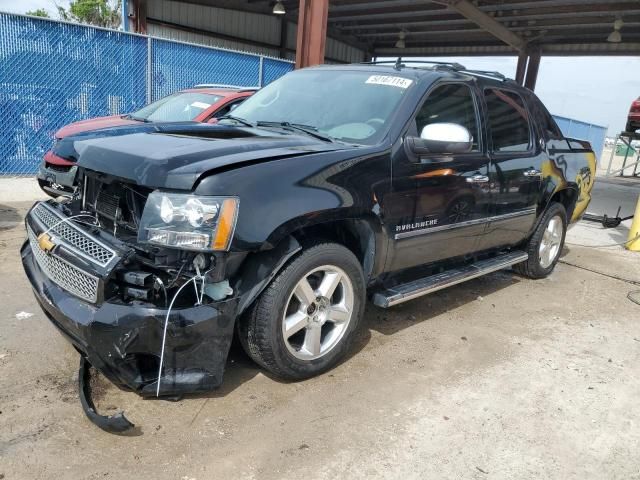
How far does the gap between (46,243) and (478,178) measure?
118 inches

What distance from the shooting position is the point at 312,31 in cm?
1008

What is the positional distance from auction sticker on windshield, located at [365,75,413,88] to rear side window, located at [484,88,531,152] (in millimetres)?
975

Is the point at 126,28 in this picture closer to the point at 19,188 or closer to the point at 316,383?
the point at 19,188

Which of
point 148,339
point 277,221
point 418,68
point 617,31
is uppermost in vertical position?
point 617,31

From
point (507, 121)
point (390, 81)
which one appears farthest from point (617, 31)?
point (390, 81)

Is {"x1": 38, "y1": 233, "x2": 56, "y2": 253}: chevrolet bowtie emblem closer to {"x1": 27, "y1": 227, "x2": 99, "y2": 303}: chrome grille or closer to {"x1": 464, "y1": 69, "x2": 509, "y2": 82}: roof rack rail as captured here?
{"x1": 27, "y1": 227, "x2": 99, "y2": 303}: chrome grille

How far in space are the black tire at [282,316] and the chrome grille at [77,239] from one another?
79 centimetres

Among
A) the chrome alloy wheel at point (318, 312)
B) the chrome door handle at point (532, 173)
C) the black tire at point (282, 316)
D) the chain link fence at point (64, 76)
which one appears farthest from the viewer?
the chain link fence at point (64, 76)

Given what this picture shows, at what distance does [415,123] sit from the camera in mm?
3660

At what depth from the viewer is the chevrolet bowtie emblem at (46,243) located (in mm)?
2815

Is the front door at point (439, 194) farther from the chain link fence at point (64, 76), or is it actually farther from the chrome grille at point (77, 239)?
the chain link fence at point (64, 76)

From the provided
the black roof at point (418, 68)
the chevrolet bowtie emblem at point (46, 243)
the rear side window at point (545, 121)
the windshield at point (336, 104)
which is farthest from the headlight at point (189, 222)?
the rear side window at point (545, 121)

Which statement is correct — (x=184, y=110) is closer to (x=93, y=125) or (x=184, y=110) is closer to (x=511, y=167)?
(x=93, y=125)

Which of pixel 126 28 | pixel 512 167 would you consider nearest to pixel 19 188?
pixel 512 167
